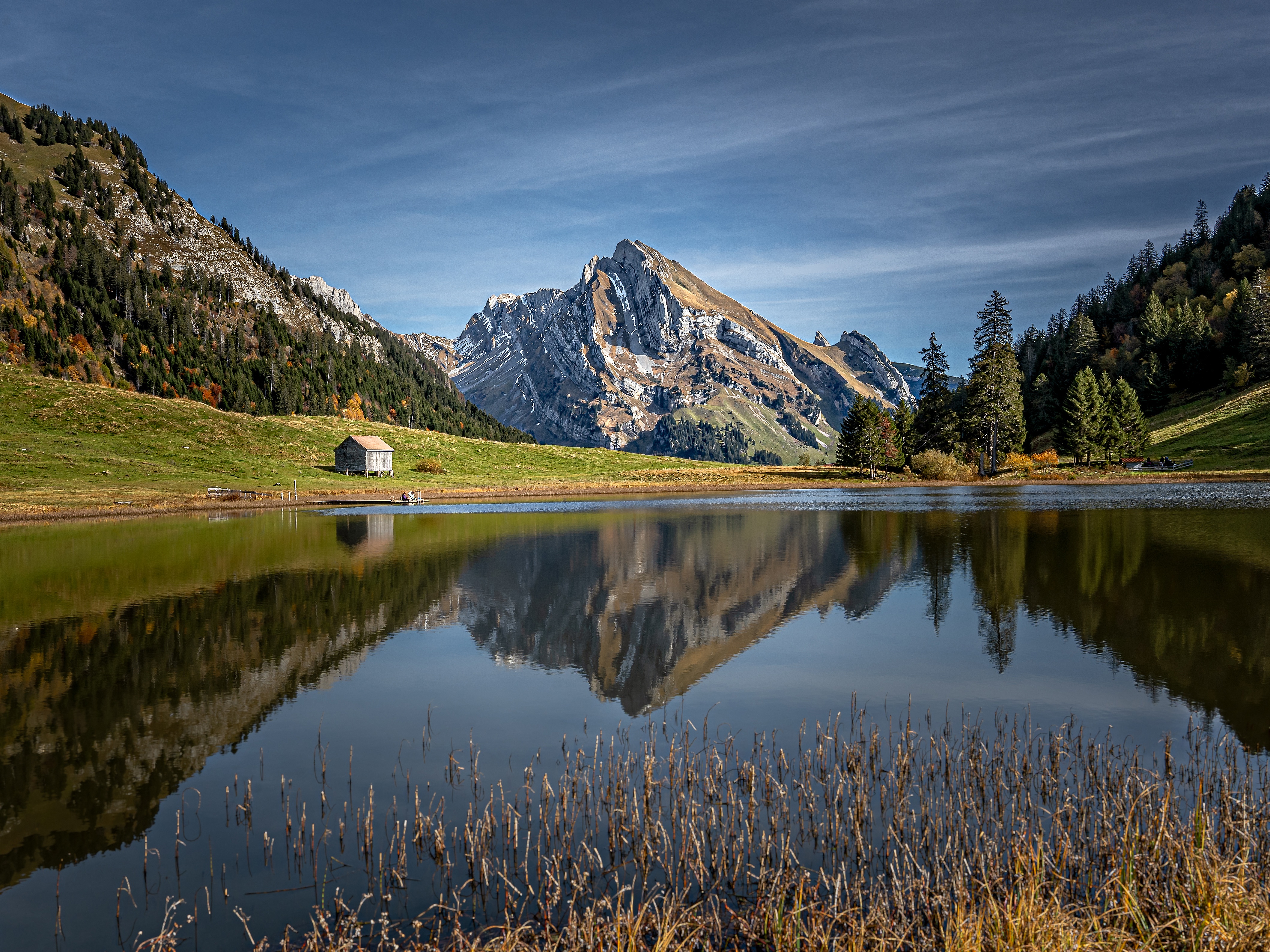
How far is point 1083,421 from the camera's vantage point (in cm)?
12288

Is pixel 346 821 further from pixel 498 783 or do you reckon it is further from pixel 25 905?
pixel 25 905

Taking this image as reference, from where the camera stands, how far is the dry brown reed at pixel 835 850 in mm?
7551

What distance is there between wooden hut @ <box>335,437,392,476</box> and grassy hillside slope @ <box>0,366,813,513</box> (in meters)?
2.82

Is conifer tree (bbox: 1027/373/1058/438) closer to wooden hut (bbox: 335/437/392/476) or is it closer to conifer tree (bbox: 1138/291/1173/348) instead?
conifer tree (bbox: 1138/291/1173/348)

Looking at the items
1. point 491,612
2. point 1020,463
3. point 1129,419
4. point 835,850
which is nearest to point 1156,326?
point 1129,419

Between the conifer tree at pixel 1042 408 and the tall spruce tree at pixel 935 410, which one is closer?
the tall spruce tree at pixel 935 410

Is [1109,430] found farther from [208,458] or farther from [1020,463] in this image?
[208,458]

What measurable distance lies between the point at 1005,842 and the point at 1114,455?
146 metres

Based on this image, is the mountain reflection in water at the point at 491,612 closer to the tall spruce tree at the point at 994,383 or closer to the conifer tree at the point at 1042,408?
the tall spruce tree at the point at 994,383

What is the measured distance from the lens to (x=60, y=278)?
627ft

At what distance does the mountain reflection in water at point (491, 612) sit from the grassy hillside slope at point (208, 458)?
138 feet

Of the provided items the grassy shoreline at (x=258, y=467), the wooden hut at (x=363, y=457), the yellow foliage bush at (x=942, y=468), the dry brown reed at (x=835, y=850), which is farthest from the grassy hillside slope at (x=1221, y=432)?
the wooden hut at (x=363, y=457)

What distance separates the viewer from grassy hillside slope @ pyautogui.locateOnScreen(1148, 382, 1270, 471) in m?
116

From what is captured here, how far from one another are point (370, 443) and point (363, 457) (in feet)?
10.4
